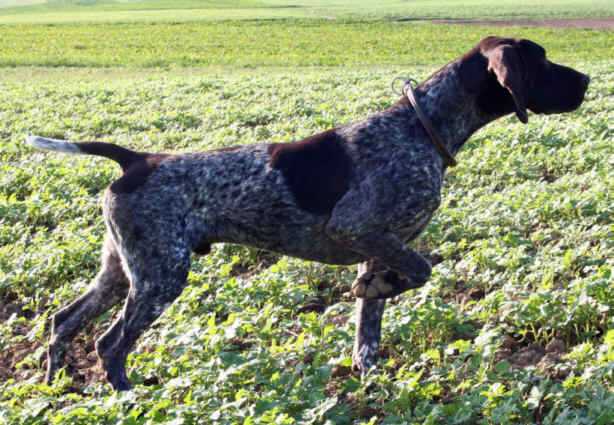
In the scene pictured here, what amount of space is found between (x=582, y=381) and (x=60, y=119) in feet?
40.6

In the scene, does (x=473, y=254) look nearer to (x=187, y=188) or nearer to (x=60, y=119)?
(x=187, y=188)

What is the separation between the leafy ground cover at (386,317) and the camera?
439cm

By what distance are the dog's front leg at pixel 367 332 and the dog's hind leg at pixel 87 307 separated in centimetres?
146

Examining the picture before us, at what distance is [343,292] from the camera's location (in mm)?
6578

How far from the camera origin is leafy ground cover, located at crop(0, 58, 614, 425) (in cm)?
439

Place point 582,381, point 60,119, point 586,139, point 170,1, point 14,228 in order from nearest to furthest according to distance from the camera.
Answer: point 582,381 → point 14,228 → point 586,139 → point 60,119 → point 170,1

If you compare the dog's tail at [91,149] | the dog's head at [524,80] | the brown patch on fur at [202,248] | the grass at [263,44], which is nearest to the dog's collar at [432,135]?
the dog's head at [524,80]

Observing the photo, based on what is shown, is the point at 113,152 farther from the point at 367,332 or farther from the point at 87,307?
the point at 367,332

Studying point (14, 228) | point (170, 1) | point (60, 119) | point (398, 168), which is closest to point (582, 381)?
point (398, 168)

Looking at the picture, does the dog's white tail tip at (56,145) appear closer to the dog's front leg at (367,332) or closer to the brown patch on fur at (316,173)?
the brown patch on fur at (316,173)

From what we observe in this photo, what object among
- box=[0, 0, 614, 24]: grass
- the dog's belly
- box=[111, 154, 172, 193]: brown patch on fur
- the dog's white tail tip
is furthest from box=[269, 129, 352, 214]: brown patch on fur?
box=[0, 0, 614, 24]: grass

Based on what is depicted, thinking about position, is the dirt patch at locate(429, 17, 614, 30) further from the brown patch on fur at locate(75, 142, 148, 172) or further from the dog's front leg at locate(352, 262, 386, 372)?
the brown patch on fur at locate(75, 142, 148, 172)

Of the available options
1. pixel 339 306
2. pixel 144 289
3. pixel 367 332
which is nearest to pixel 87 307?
pixel 144 289

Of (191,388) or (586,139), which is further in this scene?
(586,139)
